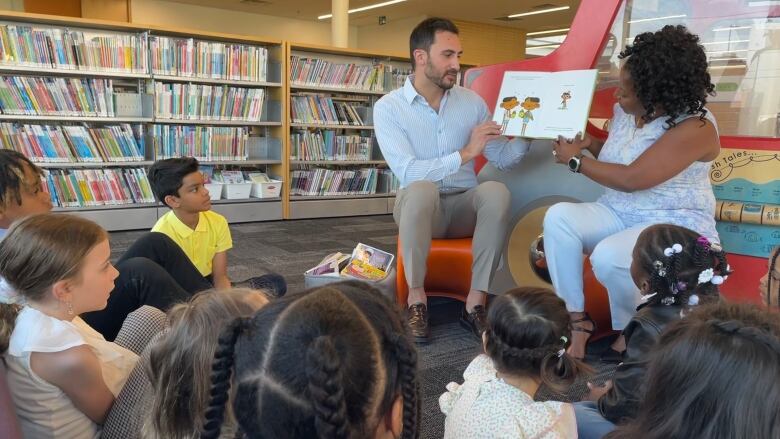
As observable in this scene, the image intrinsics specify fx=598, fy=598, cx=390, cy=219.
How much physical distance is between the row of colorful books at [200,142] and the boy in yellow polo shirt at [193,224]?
256 centimetres

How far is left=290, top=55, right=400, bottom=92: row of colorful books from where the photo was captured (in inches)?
211

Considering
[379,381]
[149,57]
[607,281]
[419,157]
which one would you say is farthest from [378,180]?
[379,381]

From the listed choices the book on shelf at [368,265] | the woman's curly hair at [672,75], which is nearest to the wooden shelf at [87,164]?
the book on shelf at [368,265]

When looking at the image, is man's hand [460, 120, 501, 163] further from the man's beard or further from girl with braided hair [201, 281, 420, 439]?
girl with braided hair [201, 281, 420, 439]

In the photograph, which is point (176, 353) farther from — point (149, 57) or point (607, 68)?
point (149, 57)

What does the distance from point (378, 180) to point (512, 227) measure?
11.5ft

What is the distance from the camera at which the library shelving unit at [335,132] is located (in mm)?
5426

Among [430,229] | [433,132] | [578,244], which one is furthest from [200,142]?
[578,244]

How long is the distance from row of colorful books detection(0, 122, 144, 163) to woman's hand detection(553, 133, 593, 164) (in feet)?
11.9

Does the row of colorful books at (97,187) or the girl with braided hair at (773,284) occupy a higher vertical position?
the girl with braided hair at (773,284)

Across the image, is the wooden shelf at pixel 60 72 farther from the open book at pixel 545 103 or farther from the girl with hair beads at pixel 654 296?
the girl with hair beads at pixel 654 296

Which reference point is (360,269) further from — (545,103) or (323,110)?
(323,110)

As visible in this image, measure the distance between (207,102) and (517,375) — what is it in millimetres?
4318

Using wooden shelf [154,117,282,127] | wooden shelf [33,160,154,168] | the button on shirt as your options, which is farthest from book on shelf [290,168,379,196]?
the button on shirt
